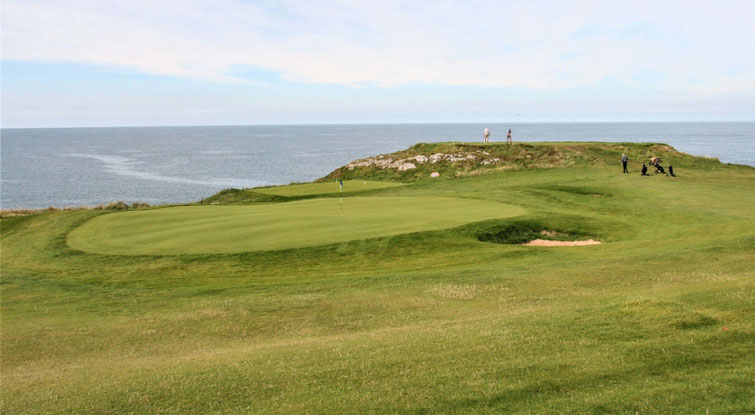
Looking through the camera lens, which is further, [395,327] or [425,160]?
[425,160]

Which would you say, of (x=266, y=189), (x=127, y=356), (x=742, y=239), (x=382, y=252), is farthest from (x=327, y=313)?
(x=266, y=189)

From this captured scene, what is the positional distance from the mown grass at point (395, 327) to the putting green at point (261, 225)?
90 cm

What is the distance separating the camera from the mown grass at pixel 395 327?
28.3 feet

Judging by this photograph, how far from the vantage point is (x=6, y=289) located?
18453 millimetres

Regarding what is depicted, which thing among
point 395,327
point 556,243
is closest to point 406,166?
point 556,243

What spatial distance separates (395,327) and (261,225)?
550 inches

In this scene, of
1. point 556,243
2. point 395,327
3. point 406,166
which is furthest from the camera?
point 406,166

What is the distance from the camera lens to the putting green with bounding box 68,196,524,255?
22250 mm

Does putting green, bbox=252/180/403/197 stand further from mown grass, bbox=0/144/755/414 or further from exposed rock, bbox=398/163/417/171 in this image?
mown grass, bbox=0/144/755/414

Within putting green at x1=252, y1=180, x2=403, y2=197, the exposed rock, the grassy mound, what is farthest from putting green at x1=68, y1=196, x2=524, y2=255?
the exposed rock

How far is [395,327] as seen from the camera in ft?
42.4

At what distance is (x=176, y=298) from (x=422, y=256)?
9402mm

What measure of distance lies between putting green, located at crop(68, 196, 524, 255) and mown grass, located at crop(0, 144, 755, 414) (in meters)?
0.90

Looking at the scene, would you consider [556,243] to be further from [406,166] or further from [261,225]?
[406,166]
